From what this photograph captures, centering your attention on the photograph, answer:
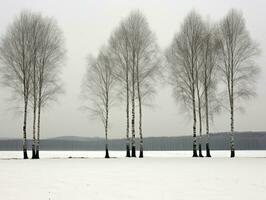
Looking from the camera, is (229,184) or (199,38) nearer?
(229,184)

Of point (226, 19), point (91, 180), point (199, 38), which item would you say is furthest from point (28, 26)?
point (91, 180)

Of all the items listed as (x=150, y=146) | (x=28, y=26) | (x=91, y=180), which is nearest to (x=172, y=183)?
(x=91, y=180)

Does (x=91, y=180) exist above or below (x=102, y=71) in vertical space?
below

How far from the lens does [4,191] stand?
1270 cm

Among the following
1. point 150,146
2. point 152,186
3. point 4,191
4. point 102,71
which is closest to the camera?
point 4,191

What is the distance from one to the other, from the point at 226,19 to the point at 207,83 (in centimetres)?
719

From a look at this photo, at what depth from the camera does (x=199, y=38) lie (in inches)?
1596

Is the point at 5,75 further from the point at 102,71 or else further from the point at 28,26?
the point at 102,71

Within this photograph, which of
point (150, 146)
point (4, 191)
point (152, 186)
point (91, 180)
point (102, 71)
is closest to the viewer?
point (4, 191)

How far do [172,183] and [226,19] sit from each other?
29.5 meters

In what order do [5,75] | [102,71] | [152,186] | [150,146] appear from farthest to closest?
[150,146]
[102,71]
[5,75]
[152,186]

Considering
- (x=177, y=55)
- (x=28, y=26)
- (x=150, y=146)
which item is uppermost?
(x=28, y=26)

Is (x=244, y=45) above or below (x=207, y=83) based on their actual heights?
above

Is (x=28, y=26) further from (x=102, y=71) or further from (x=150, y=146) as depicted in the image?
(x=150, y=146)
